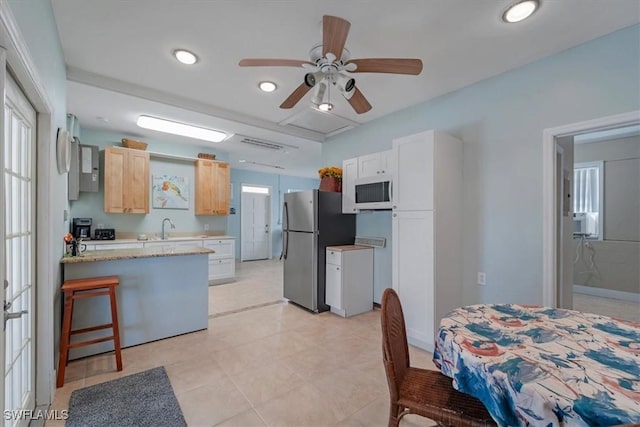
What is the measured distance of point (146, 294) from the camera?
2838 millimetres

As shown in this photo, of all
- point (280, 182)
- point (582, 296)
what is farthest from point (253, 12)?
point (280, 182)

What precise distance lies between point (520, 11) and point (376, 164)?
6.35 ft

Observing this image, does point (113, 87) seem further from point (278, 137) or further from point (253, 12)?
point (278, 137)

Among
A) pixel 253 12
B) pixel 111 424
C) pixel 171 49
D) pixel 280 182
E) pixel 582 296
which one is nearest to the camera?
pixel 111 424

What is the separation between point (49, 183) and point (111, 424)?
156 centimetres

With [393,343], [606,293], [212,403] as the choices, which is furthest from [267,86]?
[606,293]

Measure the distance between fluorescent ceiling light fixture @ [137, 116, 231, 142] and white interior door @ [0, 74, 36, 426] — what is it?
8.17ft

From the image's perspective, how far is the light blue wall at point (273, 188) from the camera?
779cm

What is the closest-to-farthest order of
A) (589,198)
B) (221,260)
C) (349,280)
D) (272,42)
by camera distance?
(272,42) → (349,280) → (589,198) → (221,260)

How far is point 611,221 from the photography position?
184 inches

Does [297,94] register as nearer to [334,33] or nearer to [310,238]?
[334,33]

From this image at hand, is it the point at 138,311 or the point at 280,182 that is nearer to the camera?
the point at 138,311

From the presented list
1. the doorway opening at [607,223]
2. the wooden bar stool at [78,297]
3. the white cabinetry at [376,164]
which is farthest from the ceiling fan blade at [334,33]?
the doorway opening at [607,223]

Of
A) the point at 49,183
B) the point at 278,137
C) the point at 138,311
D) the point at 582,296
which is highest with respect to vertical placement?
the point at 278,137
